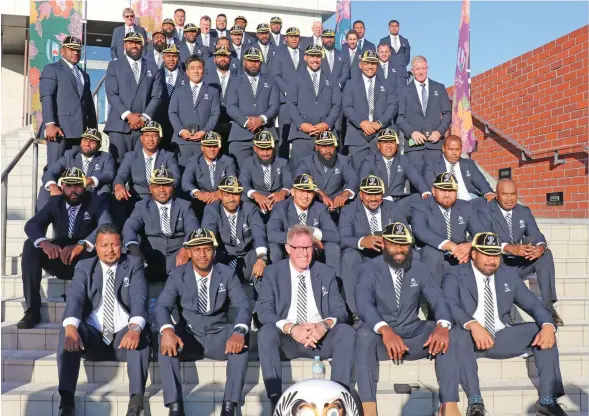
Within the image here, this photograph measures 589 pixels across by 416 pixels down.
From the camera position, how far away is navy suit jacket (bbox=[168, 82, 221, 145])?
8070mm

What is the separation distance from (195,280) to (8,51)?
14.6 meters

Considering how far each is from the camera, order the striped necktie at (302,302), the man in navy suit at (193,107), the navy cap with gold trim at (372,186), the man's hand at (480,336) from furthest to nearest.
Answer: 1. the man in navy suit at (193,107)
2. the navy cap with gold trim at (372,186)
3. the striped necktie at (302,302)
4. the man's hand at (480,336)

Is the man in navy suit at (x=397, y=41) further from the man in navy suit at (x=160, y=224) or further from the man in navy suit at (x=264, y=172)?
the man in navy suit at (x=160, y=224)

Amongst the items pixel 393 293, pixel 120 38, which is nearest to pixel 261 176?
pixel 393 293

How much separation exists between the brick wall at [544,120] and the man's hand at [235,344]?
6483mm

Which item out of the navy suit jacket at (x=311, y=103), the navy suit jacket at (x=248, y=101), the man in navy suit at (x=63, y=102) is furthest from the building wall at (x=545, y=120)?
the man in navy suit at (x=63, y=102)

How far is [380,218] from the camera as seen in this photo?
6570 mm

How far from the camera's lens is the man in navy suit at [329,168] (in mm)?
7367

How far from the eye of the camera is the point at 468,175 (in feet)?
25.1

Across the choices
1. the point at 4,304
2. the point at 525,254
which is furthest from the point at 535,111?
the point at 4,304

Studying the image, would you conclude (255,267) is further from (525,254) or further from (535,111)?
(535,111)

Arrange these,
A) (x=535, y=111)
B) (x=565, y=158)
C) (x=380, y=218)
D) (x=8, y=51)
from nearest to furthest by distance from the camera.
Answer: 1. (x=380, y=218)
2. (x=565, y=158)
3. (x=535, y=111)
4. (x=8, y=51)

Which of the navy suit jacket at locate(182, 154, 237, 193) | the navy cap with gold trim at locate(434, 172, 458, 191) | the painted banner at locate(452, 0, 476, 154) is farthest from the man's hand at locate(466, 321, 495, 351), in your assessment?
the painted banner at locate(452, 0, 476, 154)

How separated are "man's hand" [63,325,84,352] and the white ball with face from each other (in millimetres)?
2912
